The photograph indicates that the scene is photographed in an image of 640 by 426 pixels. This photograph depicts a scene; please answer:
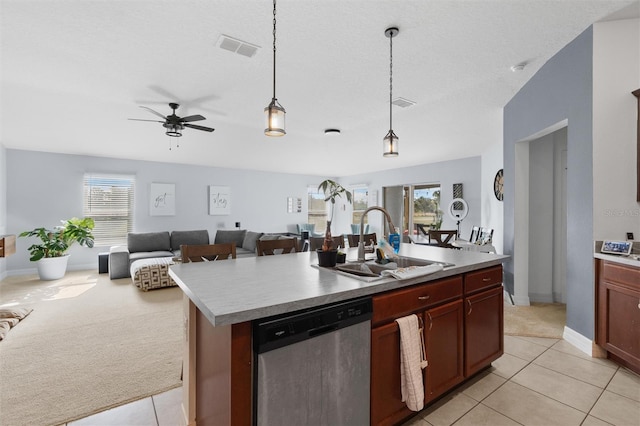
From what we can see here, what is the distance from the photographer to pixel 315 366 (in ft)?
4.26

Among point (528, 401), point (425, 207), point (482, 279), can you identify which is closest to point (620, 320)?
point (528, 401)

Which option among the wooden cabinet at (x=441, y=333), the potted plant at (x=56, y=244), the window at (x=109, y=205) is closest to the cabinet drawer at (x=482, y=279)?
the wooden cabinet at (x=441, y=333)

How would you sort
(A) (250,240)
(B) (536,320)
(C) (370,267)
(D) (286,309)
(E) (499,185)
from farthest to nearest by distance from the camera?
(A) (250,240), (E) (499,185), (B) (536,320), (C) (370,267), (D) (286,309)

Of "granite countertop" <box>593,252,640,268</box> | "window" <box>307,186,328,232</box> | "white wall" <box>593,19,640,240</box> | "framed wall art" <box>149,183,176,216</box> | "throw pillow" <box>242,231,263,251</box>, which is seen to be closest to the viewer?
"granite countertop" <box>593,252,640,268</box>

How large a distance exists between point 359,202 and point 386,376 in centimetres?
830

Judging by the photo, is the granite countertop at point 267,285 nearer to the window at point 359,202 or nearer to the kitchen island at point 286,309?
the kitchen island at point 286,309

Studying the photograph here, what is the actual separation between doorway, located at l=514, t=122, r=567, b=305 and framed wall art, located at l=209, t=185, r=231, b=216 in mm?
6664

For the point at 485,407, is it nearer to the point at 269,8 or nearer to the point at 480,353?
the point at 480,353

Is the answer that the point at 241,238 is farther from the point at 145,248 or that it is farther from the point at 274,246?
the point at 274,246

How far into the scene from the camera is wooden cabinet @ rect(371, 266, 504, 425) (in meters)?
1.56

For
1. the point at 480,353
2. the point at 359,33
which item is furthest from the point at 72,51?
the point at 480,353

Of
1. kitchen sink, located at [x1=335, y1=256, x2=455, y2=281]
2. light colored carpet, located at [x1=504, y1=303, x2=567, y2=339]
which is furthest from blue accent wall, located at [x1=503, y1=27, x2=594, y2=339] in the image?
kitchen sink, located at [x1=335, y1=256, x2=455, y2=281]

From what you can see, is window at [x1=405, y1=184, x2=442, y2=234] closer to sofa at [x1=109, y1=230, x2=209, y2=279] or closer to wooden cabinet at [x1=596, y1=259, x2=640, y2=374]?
wooden cabinet at [x1=596, y1=259, x2=640, y2=374]

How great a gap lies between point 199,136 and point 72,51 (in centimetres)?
318
